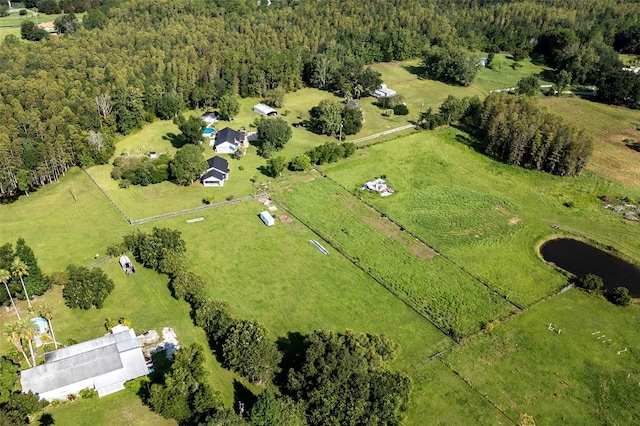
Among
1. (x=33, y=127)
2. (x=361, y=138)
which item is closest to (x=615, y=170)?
(x=361, y=138)

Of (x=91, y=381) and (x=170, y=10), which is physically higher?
(x=170, y=10)

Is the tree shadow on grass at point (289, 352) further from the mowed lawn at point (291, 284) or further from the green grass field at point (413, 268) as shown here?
the green grass field at point (413, 268)

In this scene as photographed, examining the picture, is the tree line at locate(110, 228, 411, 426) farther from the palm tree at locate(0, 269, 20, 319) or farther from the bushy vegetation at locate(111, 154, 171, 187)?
the bushy vegetation at locate(111, 154, 171, 187)

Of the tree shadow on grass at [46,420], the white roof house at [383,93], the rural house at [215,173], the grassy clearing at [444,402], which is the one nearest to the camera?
the tree shadow on grass at [46,420]

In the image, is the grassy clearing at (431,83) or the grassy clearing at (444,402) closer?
the grassy clearing at (444,402)

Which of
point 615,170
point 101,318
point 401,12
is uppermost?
point 401,12

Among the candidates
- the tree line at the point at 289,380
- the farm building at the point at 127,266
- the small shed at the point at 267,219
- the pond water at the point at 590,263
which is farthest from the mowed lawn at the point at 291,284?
the pond water at the point at 590,263

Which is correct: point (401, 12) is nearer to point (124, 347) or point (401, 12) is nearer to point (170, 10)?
point (170, 10)
